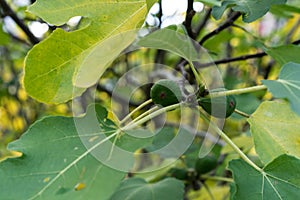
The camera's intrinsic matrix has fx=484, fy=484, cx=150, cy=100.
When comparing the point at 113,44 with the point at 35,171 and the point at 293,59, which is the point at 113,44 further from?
the point at 293,59

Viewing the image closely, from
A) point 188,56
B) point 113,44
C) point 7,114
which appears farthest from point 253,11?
point 7,114

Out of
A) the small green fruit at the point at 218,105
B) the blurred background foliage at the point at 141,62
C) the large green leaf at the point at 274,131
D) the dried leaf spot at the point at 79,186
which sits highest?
the dried leaf spot at the point at 79,186

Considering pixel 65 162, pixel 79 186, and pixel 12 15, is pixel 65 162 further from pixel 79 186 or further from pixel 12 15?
pixel 12 15

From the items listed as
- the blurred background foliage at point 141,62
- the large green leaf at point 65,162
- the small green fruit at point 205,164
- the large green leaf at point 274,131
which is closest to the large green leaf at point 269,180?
the large green leaf at point 274,131

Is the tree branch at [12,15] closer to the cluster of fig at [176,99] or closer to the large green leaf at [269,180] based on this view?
the cluster of fig at [176,99]

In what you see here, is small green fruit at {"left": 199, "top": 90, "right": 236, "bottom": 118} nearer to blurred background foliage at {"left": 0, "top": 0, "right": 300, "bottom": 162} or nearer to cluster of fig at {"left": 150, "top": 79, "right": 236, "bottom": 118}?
cluster of fig at {"left": 150, "top": 79, "right": 236, "bottom": 118}

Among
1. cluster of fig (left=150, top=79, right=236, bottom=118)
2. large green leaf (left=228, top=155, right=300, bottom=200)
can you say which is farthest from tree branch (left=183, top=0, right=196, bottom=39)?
large green leaf (left=228, top=155, right=300, bottom=200)
